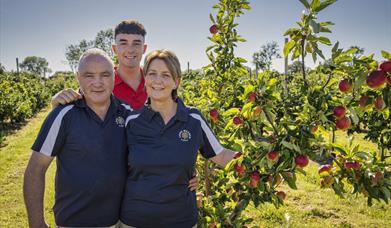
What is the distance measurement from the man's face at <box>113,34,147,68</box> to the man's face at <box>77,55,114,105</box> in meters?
0.80

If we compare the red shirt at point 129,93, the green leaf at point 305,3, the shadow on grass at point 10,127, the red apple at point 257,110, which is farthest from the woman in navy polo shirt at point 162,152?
the shadow on grass at point 10,127

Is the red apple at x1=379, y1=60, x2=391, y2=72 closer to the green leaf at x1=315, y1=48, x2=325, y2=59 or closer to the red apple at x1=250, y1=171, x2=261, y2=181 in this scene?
the green leaf at x1=315, y1=48, x2=325, y2=59

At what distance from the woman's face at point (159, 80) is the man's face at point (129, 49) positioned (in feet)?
2.85

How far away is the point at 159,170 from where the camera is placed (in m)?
1.77

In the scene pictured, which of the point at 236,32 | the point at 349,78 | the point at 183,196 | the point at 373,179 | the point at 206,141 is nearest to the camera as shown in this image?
the point at 349,78

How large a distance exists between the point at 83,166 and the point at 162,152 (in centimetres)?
45

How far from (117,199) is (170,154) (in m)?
0.41

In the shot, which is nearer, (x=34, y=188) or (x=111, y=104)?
(x=34, y=188)

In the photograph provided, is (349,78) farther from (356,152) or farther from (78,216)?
(78,216)

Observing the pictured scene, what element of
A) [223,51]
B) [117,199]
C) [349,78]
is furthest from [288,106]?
[223,51]

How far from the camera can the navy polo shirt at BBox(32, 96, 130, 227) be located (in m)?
1.77

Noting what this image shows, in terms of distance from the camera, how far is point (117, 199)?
1.84 m

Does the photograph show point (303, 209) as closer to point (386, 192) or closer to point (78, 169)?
point (386, 192)

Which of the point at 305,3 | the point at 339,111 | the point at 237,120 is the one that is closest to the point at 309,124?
the point at 339,111
